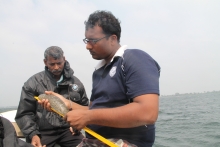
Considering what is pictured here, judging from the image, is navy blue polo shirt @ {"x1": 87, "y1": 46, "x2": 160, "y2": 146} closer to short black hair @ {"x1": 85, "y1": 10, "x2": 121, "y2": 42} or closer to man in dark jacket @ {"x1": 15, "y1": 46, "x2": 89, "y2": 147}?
short black hair @ {"x1": 85, "y1": 10, "x2": 121, "y2": 42}

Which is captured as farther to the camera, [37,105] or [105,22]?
[37,105]

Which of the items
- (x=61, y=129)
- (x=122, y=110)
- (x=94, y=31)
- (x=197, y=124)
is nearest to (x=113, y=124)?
(x=122, y=110)

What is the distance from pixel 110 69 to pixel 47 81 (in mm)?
2326

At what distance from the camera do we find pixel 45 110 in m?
4.14

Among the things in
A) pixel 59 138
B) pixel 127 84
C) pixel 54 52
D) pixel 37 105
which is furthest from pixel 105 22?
pixel 59 138

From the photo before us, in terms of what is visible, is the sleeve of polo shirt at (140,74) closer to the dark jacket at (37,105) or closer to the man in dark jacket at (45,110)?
the man in dark jacket at (45,110)

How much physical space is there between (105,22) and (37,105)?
8.06 feet

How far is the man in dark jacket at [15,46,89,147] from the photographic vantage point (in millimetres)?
4140

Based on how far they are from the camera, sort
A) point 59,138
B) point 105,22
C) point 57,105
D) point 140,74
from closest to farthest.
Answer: point 140,74
point 105,22
point 57,105
point 59,138

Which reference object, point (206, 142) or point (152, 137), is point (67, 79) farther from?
Result: point (206, 142)

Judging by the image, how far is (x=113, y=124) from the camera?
6.44ft

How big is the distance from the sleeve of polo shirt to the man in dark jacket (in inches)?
92.0

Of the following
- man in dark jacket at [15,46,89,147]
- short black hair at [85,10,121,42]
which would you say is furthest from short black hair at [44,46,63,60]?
short black hair at [85,10,121,42]

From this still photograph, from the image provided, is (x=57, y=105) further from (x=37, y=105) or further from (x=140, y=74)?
(x=37, y=105)
